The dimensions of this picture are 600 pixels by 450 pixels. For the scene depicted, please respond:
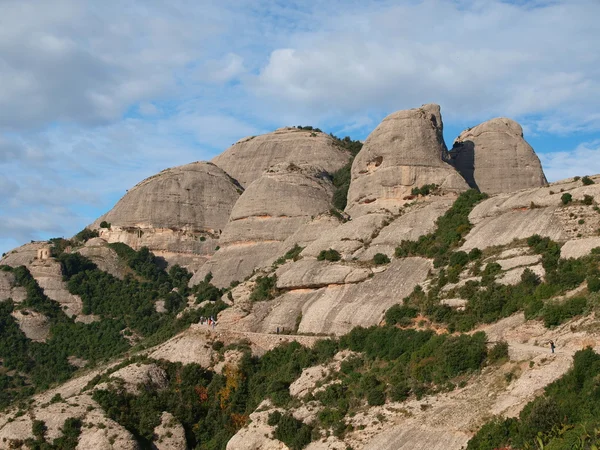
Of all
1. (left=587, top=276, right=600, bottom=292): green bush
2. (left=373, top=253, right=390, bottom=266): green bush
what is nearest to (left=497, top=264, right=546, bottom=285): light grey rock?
(left=587, top=276, right=600, bottom=292): green bush

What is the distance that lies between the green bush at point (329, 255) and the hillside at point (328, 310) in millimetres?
570

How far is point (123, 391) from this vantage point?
143 ft

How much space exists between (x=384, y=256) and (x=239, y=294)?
898cm

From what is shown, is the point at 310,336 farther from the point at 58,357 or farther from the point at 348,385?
the point at 58,357

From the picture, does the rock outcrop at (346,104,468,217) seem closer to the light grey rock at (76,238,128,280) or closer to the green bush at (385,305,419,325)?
the green bush at (385,305,419,325)

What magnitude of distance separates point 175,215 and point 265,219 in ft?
40.6

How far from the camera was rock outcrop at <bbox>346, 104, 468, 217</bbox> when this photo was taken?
58.5m

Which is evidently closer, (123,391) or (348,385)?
(348,385)

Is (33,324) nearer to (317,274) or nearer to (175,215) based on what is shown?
(175,215)

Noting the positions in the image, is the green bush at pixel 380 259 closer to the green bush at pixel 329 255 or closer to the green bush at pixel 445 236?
the green bush at pixel 445 236

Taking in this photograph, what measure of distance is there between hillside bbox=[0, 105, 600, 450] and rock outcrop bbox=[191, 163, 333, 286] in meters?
0.17

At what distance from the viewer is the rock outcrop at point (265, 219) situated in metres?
63.2

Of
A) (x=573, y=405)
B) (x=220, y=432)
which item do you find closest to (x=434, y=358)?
(x=573, y=405)

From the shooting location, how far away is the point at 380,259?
4788cm
